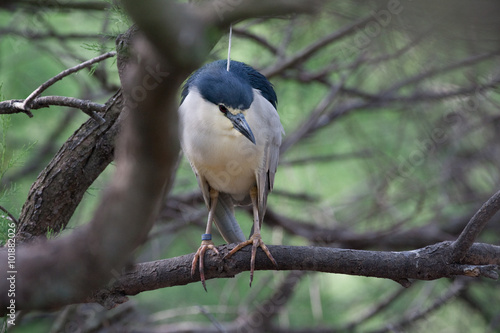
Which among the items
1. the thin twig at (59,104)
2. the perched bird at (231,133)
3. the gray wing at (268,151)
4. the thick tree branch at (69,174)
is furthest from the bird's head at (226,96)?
the thin twig at (59,104)

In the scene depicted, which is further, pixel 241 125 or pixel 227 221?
pixel 227 221

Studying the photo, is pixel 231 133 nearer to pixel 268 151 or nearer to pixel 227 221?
pixel 268 151

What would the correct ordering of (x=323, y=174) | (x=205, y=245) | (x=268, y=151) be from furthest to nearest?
(x=323, y=174)
(x=268, y=151)
(x=205, y=245)

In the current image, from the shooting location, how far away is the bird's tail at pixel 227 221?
2.93m

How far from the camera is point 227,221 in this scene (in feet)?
9.73

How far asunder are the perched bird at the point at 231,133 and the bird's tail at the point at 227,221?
111 mm

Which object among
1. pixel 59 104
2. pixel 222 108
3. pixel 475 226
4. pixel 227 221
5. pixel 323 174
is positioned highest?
pixel 59 104

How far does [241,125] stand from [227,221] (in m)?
0.78

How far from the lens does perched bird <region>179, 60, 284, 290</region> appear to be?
7.91 ft

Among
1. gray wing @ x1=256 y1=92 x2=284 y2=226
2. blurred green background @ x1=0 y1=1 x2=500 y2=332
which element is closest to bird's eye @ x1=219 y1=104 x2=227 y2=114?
gray wing @ x1=256 y1=92 x2=284 y2=226

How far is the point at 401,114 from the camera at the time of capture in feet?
14.4

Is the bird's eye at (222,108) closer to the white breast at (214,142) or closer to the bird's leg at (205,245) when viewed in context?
the white breast at (214,142)

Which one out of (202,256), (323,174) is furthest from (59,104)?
(323,174)

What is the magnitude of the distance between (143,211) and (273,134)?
61.0 inches
